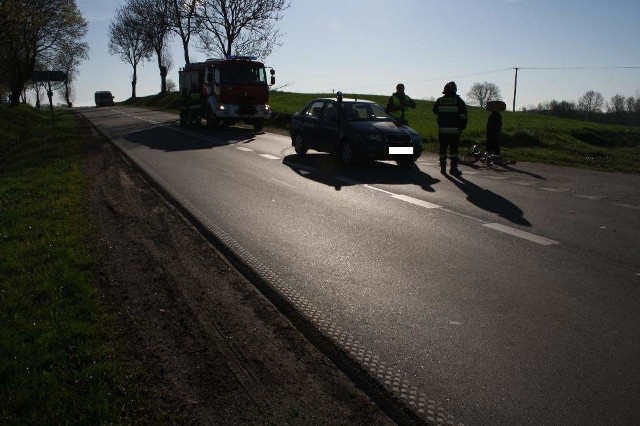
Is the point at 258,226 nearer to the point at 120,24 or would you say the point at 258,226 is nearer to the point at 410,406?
the point at 410,406

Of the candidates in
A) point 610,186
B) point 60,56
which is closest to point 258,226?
point 610,186

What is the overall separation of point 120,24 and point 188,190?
252 feet

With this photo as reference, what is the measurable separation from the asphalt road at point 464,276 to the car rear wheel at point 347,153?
1.62m

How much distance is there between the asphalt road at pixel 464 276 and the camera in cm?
384

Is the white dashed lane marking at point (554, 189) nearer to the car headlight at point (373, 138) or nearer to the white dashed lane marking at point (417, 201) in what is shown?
the white dashed lane marking at point (417, 201)

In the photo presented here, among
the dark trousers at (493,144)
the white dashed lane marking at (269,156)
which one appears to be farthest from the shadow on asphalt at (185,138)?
the dark trousers at (493,144)

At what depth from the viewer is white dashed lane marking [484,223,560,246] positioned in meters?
7.47

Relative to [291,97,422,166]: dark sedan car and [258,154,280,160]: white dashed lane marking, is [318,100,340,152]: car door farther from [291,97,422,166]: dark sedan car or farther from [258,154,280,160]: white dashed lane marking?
[258,154,280,160]: white dashed lane marking

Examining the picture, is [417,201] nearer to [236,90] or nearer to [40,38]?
[236,90]

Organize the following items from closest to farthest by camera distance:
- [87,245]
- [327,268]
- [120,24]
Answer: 1. [327,268]
2. [87,245]
3. [120,24]

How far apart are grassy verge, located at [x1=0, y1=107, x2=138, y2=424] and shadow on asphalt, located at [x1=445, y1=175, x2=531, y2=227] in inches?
223

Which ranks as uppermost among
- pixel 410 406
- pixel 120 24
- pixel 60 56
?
pixel 120 24

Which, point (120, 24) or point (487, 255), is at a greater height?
point (120, 24)

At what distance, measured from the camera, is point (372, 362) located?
13.7 ft
